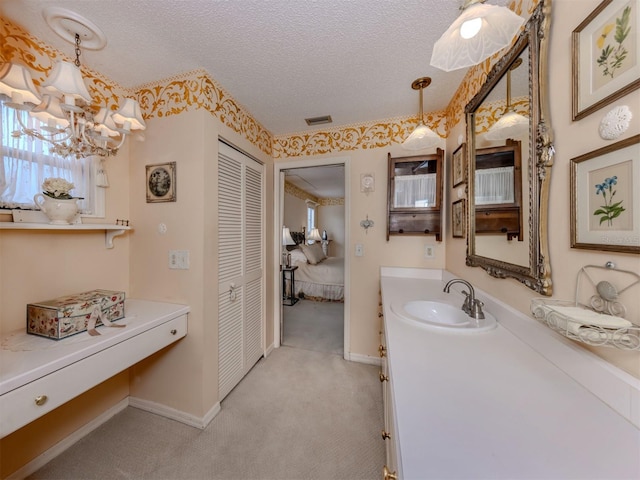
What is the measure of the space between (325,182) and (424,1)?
3680mm

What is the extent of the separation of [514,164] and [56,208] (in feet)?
7.17

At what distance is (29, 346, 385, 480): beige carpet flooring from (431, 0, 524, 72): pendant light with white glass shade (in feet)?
6.35

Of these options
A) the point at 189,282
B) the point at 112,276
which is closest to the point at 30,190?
the point at 112,276

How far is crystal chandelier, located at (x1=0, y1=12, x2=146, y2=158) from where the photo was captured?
3.10 feet

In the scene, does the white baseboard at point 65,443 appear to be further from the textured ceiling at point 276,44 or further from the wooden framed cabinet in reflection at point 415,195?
the wooden framed cabinet in reflection at point 415,195

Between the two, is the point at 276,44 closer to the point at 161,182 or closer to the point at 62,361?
the point at 161,182

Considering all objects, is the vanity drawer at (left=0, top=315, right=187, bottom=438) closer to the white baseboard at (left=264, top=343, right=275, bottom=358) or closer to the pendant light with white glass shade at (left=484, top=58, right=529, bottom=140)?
the white baseboard at (left=264, top=343, right=275, bottom=358)

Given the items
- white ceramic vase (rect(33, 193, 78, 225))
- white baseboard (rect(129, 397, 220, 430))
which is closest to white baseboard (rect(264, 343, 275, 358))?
white baseboard (rect(129, 397, 220, 430))

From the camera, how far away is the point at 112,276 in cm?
155

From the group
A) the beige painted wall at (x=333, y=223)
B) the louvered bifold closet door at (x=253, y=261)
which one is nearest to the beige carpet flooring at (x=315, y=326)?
the louvered bifold closet door at (x=253, y=261)

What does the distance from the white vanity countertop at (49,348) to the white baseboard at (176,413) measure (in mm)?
711

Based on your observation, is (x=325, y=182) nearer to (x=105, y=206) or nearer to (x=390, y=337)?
(x=105, y=206)

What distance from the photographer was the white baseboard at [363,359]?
7.27ft

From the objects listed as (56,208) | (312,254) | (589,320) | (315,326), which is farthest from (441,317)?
(312,254)
